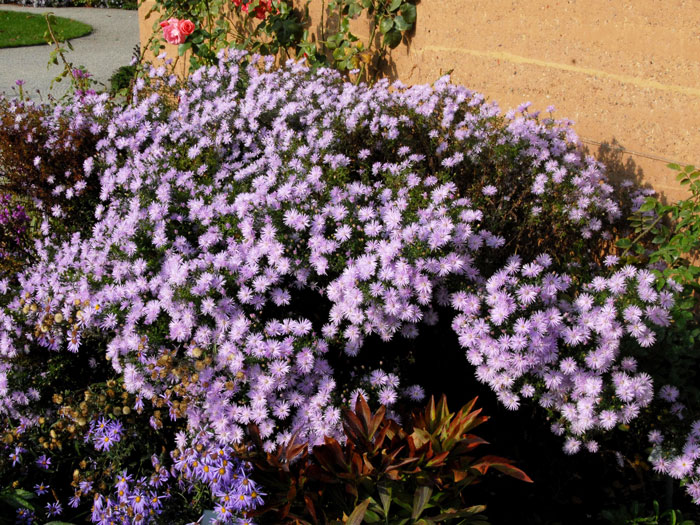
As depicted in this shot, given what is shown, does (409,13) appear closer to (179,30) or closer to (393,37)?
(393,37)

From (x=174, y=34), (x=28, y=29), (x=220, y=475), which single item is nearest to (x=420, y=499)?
(x=220, y=475)

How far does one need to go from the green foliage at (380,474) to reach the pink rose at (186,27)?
405 centimetres

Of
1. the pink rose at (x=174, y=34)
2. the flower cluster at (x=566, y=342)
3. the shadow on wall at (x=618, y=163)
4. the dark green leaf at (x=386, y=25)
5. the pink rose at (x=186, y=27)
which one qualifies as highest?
the dark green leaf at (x=386, y=25)

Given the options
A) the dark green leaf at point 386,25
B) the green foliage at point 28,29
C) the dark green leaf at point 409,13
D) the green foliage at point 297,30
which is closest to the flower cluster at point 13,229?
the green foliage at point 297,30

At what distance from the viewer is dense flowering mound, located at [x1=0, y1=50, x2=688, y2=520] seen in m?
2.09

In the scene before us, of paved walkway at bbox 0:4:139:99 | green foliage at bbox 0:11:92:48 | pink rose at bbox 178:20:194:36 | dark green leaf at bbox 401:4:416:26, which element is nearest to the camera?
dark green leaf at bbox 401:4:416:26

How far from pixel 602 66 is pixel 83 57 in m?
9.06

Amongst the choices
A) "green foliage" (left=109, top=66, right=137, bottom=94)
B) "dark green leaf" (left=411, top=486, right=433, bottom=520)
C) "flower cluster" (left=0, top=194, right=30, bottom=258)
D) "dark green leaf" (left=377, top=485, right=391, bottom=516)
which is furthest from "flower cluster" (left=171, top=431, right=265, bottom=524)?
"green foliage" (left=109, top=66, right=137, bottom=94)

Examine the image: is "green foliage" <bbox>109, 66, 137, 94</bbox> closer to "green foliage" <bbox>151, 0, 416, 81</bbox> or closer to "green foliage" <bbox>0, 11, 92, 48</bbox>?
"green foliage" <bbox>151, 0, 416, 81</bbox>

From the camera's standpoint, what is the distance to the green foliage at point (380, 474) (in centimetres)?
178

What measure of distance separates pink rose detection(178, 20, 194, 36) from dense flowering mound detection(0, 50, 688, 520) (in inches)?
83.5

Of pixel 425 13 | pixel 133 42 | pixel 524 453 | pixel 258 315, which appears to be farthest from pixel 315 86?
pixel 133 42

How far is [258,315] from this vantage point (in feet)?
7.73

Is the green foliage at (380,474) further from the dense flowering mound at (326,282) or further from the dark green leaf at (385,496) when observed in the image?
the dense flowering mound at (326,282)
